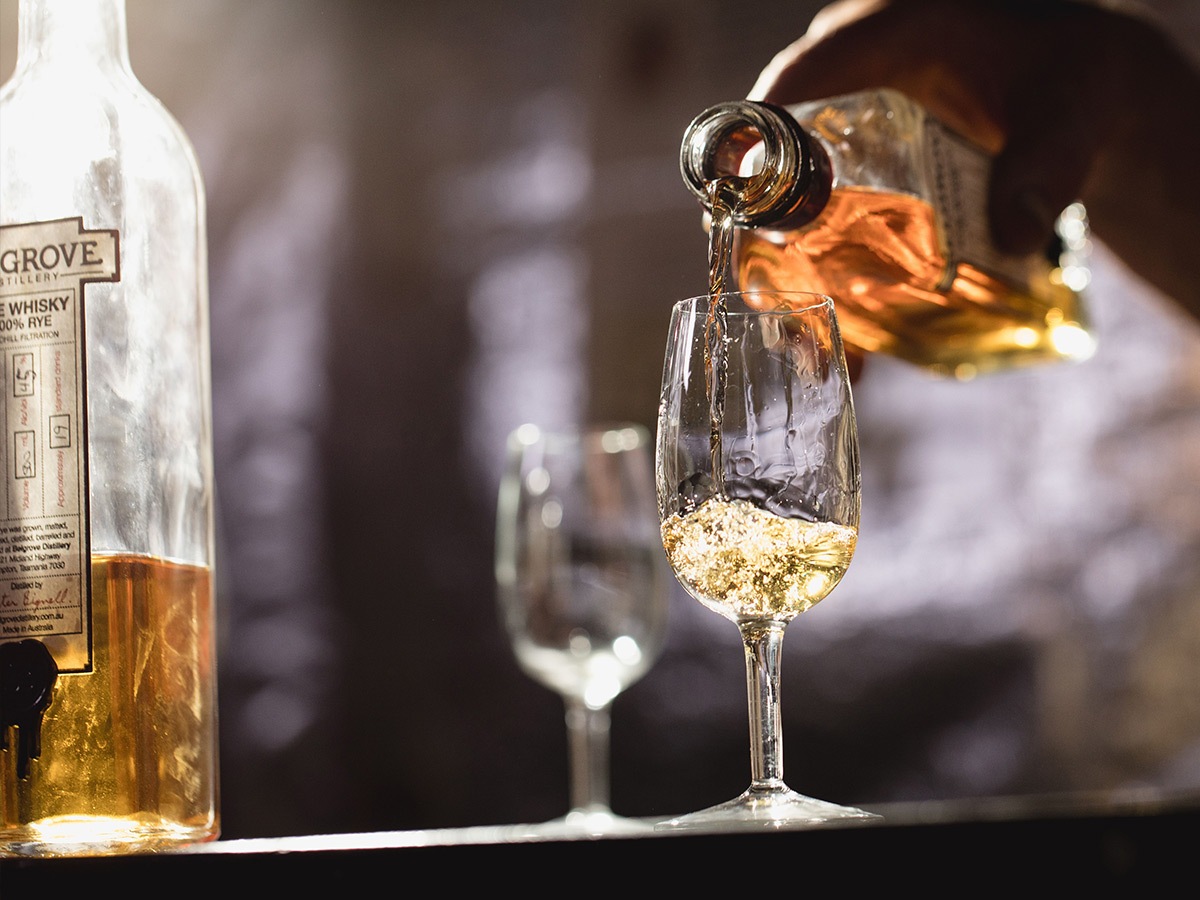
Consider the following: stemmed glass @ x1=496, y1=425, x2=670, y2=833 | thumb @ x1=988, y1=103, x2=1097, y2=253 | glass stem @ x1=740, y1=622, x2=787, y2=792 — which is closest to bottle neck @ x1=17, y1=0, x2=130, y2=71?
glass stem @ x1=740, y1=622, x2=787, y2=792

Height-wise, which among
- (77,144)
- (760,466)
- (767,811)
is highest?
(77,144)

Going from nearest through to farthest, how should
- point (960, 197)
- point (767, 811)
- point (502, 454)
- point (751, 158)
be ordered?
1. point (767, 811)
2. point (751, 158)
3. point (960, 197)
4. point (502, 454)

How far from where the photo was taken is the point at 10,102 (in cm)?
49

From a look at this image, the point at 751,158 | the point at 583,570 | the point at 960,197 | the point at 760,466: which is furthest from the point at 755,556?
the point at 583,570

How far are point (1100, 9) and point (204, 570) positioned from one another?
26.3 inches

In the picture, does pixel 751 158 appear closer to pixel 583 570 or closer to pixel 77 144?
pixel 77 144

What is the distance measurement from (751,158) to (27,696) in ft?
1.11

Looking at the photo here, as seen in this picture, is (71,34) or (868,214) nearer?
(71,34)

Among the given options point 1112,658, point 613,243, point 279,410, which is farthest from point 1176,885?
point 279,410

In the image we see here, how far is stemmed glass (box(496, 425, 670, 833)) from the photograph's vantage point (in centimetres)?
125

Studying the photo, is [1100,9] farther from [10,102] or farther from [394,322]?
[394,322]

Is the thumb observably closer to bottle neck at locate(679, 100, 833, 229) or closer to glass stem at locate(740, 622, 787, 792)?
bottle neck at locate(679, 100, 833, 229)

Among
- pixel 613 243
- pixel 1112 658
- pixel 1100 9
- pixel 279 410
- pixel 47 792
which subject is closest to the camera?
pixel 47 792

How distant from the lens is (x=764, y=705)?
1.53 ft
